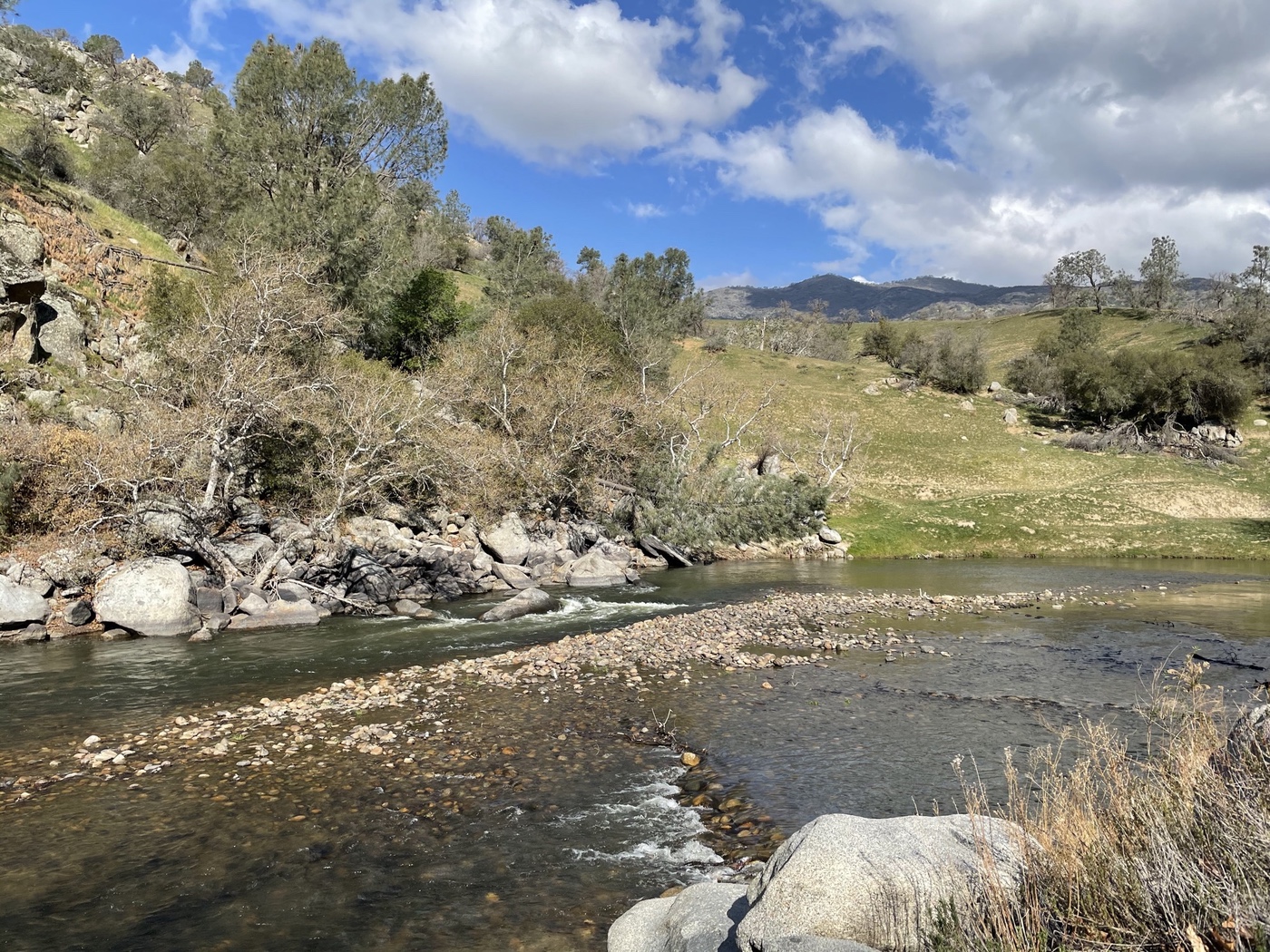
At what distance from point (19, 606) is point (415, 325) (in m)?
36.2

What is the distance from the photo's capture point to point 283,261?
41562 mm

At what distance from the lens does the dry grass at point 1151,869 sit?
4.48 m

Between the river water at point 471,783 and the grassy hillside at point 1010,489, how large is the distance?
2637 cm

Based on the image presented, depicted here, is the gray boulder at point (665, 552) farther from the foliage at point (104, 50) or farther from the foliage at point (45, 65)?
the foliage at point (104, 50)

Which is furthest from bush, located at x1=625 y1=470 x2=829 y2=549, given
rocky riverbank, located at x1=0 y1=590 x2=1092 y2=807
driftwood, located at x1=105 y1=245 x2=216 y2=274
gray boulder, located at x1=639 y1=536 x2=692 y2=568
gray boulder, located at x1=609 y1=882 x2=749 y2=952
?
gray boulder, located at x1=609 y1=882 x2=749 y2=952

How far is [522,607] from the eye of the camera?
27.1 meters

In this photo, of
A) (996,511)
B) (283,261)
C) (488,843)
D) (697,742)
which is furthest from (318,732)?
(996,511)

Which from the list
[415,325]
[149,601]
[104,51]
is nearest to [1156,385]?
[415,325]

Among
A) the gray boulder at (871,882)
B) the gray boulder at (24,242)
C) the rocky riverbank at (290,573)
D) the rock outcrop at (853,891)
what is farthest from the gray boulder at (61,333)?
the gray boulder at (871,882)

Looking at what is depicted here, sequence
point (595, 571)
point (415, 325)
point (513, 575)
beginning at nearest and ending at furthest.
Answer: point (513, 575), point (595, 571), point (415, 325)

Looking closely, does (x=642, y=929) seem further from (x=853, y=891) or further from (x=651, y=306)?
(x=651, y=306)

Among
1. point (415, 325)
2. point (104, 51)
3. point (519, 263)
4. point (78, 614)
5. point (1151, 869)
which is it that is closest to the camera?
point (1151, 869)

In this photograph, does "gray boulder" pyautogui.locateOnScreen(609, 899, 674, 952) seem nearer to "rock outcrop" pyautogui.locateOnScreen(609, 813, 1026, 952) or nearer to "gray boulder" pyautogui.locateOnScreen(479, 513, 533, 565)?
"rock outcrop" pyautogui.locateOnScreen(609, 813, 1026, 952)

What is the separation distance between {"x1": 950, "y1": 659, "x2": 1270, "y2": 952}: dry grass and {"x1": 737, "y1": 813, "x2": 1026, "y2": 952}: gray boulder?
0.95 feet
